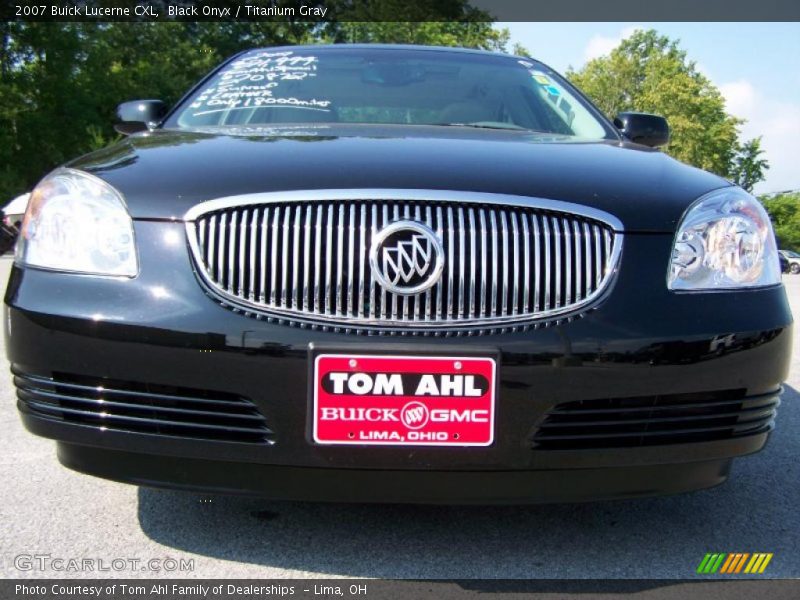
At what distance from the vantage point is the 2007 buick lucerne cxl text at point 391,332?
6.13ft

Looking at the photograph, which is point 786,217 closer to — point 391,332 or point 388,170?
point 388,170

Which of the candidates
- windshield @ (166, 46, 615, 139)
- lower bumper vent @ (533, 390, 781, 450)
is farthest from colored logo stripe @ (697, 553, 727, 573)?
windshield @ (166, 46, 615, 139)

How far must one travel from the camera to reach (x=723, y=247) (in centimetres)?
212

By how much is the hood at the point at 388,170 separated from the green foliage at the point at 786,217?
76.9 metres

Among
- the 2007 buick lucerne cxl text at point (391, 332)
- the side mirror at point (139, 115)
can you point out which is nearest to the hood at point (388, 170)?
the 2007 buick lucerne cxl text at point (391, 332)

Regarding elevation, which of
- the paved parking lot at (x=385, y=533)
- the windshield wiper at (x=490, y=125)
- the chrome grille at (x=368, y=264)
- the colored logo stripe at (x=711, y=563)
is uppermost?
the windshield wiper at (x=490, y=125)

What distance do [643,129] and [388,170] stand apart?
5.56ft

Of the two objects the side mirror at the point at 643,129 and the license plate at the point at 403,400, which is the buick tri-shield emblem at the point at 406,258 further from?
the side mirror at the point at 643,129

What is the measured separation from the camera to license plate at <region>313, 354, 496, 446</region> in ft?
6.02


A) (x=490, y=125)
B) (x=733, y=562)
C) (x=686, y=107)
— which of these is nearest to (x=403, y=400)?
(x=733, y=562)

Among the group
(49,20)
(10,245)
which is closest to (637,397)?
(10,245)

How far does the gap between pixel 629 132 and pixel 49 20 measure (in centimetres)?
2821

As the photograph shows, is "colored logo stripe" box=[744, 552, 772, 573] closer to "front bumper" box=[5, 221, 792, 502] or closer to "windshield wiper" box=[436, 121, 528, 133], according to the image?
"front bumper" box=[5, 221, 792, 502]

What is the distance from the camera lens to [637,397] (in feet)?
6.39
